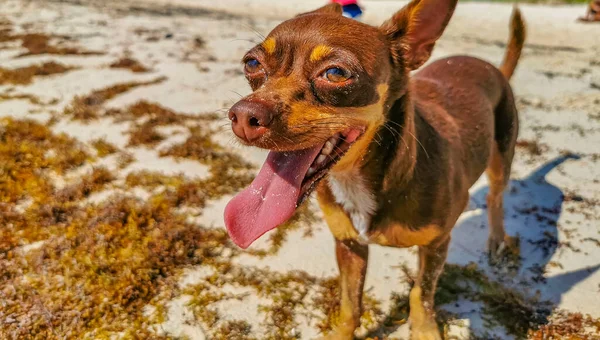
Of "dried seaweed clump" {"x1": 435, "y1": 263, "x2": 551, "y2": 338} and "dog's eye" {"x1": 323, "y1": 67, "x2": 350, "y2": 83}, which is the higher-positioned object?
"dog's eye" {"x1": 323, "y1": 67, "x2": 350, "y2": 83}

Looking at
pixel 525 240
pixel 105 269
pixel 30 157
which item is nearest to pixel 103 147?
pixel 30 157

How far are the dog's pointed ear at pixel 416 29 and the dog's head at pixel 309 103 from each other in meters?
0.01

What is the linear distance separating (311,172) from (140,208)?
2.65 metres

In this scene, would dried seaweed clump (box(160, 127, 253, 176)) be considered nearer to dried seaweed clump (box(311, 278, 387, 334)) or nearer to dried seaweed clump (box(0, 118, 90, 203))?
dried seaweed clump (box(0, 118, 90, 203))

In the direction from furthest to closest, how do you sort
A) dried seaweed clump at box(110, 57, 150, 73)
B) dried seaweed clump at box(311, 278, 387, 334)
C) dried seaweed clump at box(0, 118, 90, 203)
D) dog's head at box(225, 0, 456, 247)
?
1. dried seaweed clump at box(110, 57, 150, 73)
2. dried seaweed clump at box(0, 118, 90, 203)
3. dried seaweed clump at box(311, 278, 387, 334)
4. dog's head at box(225, 0, 456, 247)

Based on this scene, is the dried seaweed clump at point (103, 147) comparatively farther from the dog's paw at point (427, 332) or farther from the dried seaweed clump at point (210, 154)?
the dog's paw at point (427, 332)

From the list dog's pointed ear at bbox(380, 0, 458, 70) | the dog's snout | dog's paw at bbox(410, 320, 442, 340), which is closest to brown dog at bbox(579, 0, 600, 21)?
dog's pointed ear at bbox(380, 0, 458, 70)

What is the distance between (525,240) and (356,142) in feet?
9.31

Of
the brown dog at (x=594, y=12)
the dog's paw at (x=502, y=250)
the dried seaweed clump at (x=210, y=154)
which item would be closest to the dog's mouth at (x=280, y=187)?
the dog's paw at (x=502, y=250)

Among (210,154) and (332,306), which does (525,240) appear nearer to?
(332,306)

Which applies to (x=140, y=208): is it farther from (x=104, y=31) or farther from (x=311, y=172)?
(x=104, y=31)

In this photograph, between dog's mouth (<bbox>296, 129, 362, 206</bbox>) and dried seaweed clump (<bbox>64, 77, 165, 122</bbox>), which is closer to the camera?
dog's mouth (<bbox>296, 129, 362, 206</bbox>)

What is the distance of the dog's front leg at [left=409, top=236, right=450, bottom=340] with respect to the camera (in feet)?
9.59

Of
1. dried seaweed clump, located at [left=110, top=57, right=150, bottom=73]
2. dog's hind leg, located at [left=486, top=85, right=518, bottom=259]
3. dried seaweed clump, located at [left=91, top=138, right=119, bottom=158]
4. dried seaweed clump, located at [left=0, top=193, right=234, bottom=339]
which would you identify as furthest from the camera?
dried seaweed clump, located at [left=110, top=57, right=150, bottom=73]
